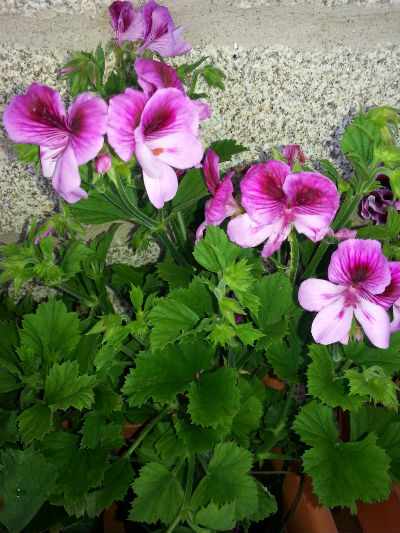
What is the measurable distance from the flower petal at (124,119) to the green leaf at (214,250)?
0.55 ft

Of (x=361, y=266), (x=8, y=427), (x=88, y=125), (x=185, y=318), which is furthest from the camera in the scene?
(x=8, y=427)

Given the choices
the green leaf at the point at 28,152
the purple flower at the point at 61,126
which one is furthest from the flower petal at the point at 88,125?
the green leaf at the point at 28,152

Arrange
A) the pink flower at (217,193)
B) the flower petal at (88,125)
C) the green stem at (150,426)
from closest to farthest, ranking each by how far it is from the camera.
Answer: the flower petal at (88,125)
the pink flower at (217,193)
the green stem at (150,426)

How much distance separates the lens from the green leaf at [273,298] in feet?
2.70

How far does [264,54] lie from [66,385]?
2.14 ft

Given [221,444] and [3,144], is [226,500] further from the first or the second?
[3,144]

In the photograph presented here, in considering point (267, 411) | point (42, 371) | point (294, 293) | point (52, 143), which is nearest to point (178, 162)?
point (52, 143)

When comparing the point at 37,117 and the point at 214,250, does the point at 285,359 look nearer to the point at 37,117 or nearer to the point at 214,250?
the point at 214,250

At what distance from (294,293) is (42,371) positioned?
0.45 m

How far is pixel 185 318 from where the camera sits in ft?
2.52

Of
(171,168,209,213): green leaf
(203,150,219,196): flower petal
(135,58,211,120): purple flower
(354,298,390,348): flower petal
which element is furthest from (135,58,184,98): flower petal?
(354,298,390,348): flower petal

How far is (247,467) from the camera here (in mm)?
828

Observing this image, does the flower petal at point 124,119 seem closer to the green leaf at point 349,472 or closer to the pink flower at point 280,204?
the pink flower at point 280,204

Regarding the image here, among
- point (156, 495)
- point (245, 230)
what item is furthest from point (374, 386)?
point (156, 495)
